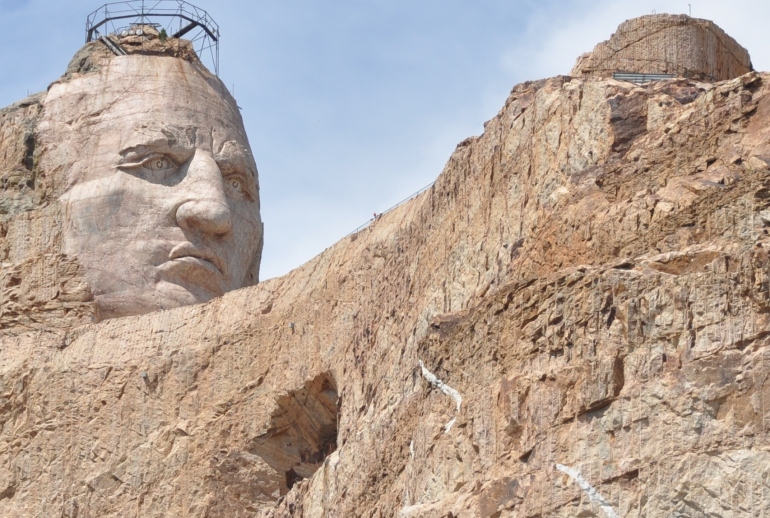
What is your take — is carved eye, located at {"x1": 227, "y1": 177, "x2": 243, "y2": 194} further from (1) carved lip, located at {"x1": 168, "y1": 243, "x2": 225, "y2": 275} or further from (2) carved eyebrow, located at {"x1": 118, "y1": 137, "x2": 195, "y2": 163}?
(1) carved lip, located at {"x1": 168, "y1": 243, "x2": 225, "y2": 275}

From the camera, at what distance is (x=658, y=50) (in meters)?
26.2

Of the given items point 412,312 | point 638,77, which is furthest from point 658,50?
point 412,312

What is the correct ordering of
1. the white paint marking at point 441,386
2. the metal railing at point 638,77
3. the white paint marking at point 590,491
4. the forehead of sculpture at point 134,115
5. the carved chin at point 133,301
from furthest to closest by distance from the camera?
the forehead of sculpture at point 134,115
the carved chin at point 133,301
the metal railing at point 638,77
the white paint marking at point 441,386
the white paint marking at point 590,491

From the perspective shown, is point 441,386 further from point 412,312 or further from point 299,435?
point 299,435

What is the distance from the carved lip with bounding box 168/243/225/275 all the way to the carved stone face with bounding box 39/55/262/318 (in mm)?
15

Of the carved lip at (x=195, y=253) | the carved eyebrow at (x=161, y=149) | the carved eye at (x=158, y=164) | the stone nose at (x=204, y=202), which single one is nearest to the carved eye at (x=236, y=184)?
the stone nose at (x=204, y=202)

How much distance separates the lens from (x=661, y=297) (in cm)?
2075

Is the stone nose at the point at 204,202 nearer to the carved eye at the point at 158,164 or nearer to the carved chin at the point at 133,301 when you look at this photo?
the carved eye at the point at 158,164

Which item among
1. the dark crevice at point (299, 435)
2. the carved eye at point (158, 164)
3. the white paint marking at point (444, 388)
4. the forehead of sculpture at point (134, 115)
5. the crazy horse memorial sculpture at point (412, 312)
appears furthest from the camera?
the forehead of sculpture at point (134, 115)

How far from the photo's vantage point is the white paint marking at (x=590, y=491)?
1986 centimetres

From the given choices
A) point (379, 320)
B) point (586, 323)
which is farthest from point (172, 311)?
point (586, 323)

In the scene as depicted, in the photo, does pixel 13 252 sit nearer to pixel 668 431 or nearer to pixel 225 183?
pixel 225 183

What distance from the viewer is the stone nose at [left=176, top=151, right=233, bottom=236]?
3538 centimetres

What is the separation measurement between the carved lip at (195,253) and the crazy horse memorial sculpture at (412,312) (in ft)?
0.18
